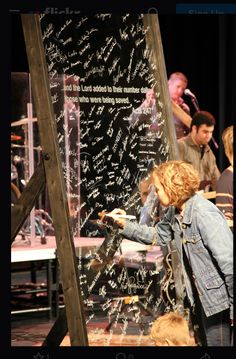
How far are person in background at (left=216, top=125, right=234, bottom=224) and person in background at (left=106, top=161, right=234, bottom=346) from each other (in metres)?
1.27

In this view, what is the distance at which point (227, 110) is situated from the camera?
8680 millimetres

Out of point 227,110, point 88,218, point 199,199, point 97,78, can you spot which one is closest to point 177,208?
point 199,199

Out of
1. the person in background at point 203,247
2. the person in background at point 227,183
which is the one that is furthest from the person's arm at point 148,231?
the person in background at point 227,183

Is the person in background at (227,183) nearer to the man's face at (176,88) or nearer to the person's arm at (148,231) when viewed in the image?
the person's arm at (148,231)

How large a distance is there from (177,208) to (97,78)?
0.84 meters

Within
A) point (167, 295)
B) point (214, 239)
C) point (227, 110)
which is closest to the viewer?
point (214, 239)

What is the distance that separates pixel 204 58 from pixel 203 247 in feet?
16.5

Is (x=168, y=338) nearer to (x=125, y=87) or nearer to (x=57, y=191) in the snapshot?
(x=57, y=191)

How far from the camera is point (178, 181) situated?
4.47 meters

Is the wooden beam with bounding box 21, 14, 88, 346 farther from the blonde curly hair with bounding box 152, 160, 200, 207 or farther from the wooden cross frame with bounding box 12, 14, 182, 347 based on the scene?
the blonde curly hair with bounding box 152, 160, 200, 207

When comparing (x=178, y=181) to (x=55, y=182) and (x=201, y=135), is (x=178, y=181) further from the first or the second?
(x=201, y=135)

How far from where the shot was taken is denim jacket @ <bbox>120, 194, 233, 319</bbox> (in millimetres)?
4367

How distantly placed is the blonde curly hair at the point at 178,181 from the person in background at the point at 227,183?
127cm

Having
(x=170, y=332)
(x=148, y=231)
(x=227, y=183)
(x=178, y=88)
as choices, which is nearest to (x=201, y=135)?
(x=178, y=88)
